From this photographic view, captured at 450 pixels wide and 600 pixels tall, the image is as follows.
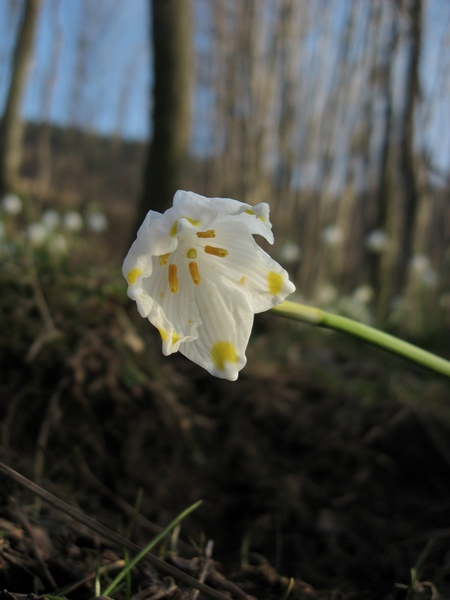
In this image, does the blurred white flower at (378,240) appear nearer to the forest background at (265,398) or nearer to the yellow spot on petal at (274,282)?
the forest background at (265,398)

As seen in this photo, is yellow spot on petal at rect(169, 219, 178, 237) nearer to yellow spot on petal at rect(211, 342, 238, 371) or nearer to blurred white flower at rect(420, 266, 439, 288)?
yellow spot on petal at rect(211, 342, 238, 371)

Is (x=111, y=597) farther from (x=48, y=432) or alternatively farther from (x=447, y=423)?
(x=447, y=423)

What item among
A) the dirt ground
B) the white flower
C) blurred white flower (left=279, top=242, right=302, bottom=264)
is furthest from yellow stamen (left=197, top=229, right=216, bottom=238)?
blurred white flower (left=279, top=242, right=302, bottom=264)

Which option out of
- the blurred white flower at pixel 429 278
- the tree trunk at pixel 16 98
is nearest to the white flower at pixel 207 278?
the blurred white flower at pixel 429 278

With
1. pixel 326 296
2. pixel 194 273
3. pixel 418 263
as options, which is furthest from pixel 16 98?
pixel 194 273

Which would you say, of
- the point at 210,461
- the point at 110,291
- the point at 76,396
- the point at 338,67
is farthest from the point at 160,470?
the point at 338,67
